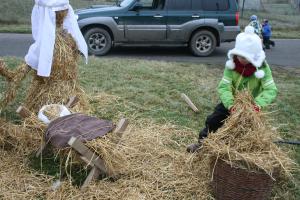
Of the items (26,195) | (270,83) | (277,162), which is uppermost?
(270,83)

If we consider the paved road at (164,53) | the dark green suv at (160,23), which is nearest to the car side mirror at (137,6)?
the dark green suv at (160,23)

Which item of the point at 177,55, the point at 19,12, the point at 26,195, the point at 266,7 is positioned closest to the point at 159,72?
the point at 177,55

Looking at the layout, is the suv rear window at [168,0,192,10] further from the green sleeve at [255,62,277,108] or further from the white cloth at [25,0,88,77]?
the green sleeve at [255,62,277,108]

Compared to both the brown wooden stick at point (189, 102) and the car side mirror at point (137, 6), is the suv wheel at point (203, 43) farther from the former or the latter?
the brown wooden stick at point (189, 102)

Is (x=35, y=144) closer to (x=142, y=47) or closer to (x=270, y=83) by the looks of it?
(x=270, y=83)

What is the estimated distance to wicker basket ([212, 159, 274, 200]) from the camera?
3676 mm

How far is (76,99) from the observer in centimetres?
511

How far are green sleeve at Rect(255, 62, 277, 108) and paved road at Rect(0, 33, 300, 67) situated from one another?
257 inches

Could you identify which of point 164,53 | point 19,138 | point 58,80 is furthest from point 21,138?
point 164,53

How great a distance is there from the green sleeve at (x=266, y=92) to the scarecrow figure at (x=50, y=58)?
228 cm

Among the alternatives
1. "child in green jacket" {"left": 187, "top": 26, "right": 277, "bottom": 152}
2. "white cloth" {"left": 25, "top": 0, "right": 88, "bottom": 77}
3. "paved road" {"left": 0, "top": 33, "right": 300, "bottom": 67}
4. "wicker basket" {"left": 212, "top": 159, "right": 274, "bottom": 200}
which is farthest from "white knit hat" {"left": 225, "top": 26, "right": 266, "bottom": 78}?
"paved road" {"left": 0, "top": 33, "right": 300, "bottom": 67}

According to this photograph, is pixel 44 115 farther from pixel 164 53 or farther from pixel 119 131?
pixel 164 53

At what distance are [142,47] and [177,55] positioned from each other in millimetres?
1381

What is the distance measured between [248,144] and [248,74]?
2.56 ft
